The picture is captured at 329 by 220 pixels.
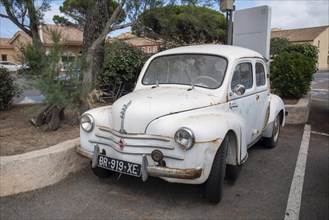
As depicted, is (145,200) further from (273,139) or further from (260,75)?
(273,139)

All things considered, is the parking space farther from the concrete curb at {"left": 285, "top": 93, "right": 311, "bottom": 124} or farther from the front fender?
the concrete curb at {"left": 285, "top": 93, "right": 311, "bottom": 124}

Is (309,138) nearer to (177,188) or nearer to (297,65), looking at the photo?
(297,65)

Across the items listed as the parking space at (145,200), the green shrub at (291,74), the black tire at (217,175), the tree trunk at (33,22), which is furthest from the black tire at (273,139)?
the tree trunk at (33,22)

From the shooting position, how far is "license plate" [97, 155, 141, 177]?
3398 mm

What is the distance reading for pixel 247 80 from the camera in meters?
4.70

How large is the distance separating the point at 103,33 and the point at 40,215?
13.1ft

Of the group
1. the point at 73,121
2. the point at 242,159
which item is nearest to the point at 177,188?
the point at 242,159

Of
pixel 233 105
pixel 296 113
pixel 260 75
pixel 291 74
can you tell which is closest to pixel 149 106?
pixel 233 105

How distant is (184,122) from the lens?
10.7ft

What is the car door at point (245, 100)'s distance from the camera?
13.4ft

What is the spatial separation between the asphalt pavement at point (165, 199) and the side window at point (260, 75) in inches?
53.7

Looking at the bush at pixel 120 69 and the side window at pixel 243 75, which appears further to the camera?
the bush at pixel 120 69

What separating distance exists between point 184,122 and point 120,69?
199 inches

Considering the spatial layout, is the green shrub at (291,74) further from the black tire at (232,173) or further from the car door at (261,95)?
the black tire at (232,173)
